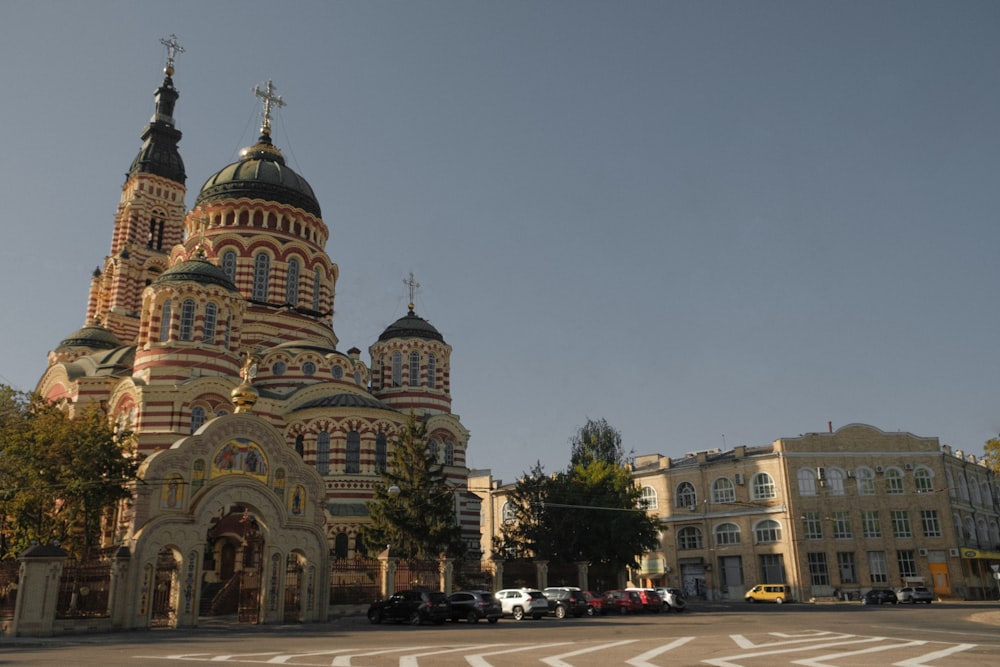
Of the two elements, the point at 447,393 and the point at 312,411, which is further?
the point at 447,393

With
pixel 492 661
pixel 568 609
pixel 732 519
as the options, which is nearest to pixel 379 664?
pixel 492 661

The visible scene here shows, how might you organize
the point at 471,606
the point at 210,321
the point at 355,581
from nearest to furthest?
the point at 471,606, the point at 355,581, the point at 210,321

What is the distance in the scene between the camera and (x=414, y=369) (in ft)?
168

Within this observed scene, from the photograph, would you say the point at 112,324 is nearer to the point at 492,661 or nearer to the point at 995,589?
the point at 492,661

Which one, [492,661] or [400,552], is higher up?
A: [400,552]

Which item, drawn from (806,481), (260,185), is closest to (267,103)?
(260,185)

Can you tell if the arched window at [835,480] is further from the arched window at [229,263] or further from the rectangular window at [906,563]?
the arched window at [229,263]

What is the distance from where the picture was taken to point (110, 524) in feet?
101

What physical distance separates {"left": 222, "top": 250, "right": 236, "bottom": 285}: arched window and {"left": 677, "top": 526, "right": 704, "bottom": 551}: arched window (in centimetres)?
3511

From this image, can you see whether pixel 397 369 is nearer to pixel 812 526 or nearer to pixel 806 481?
pixel 806 481

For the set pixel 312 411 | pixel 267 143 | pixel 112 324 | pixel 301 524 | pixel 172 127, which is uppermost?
pixel 172 127

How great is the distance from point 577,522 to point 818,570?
1794 centimetres

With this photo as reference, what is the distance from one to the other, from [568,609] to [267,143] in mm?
40943

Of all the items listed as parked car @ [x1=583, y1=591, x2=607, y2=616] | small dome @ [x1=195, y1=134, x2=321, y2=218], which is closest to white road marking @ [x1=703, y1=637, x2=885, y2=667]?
parked car @ [x1=583, y1=591, x2=607, y2=616]
